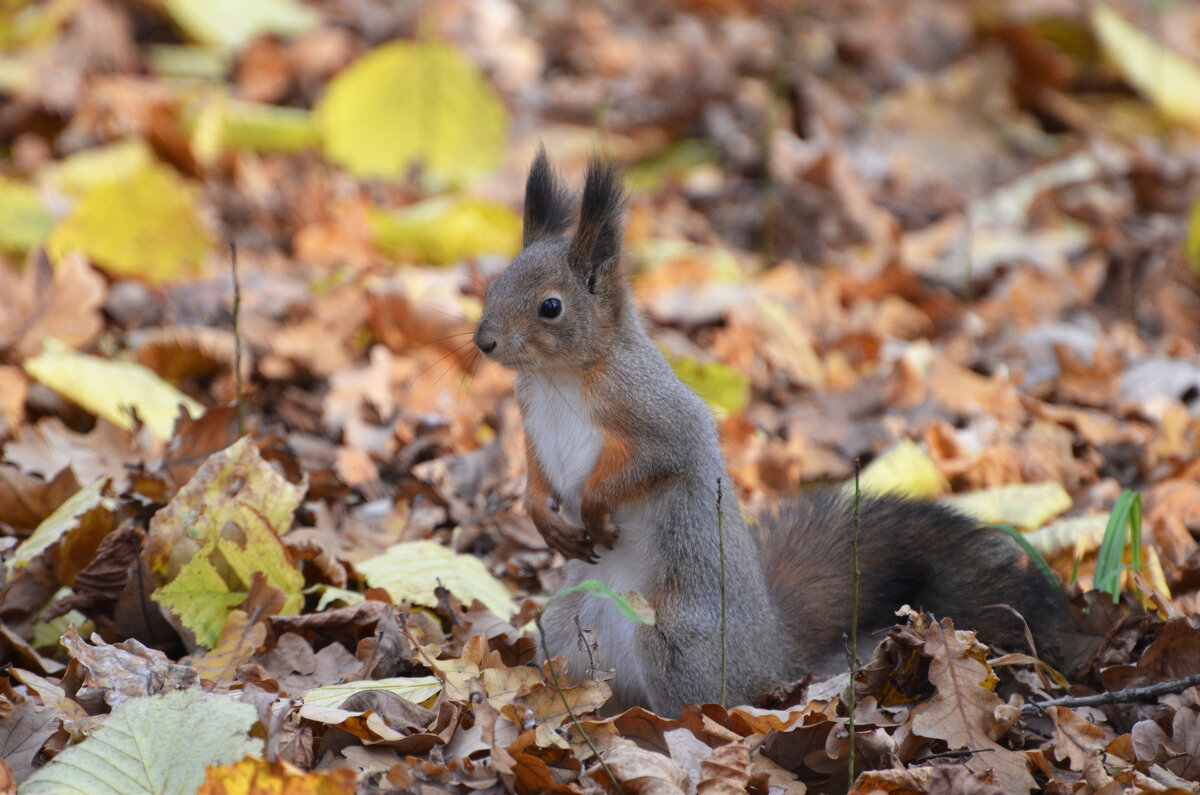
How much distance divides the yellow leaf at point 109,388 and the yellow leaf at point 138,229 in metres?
0.91

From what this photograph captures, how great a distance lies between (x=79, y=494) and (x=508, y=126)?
11.9ft

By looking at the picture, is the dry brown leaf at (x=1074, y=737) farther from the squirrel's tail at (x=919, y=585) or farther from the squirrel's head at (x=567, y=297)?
the squirrel's head at (x=567, y=297)

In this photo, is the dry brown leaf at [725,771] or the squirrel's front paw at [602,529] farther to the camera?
the squirrel's front paw at [602,529]

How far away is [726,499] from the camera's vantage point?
228 centimetres

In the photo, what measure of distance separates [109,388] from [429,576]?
113 cm

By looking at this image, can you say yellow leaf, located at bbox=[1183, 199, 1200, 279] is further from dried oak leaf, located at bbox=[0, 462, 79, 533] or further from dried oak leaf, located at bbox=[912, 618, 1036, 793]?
dried oak leaf, located at bbox=[0, 462, 79, 533]

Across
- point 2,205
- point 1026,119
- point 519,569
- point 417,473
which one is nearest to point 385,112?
point 2,205

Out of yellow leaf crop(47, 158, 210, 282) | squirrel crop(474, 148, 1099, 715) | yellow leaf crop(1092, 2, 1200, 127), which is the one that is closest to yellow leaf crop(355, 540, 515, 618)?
squirrel crop(474, 148, 1099, 715)

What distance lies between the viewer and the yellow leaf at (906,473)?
2.98 m

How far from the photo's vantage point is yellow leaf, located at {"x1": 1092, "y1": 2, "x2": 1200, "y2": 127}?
6172mm

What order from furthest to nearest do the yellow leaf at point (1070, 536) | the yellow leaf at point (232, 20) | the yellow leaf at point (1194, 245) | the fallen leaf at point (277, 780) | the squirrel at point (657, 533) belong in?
the yellow leaf at point (232, 20), the yellow leaf at point (1194, 245), the yellow leaf at point (1070, 536), the squirrel at point (657, 533), the fallen leaf at point (277, 780)

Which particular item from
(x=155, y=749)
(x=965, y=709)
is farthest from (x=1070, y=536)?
(x=155, y=749)

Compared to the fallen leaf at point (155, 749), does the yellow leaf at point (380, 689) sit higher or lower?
lower

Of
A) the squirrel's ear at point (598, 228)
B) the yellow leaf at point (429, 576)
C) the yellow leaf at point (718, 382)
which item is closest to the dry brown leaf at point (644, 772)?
the yellow leaf at point (429, 576)
